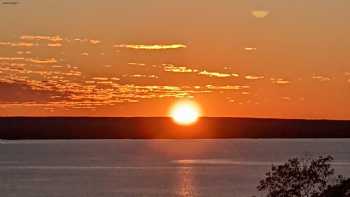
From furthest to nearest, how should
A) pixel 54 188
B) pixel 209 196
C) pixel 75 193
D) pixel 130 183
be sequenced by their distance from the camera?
1. pixel 130 183
2. pixel 54 188
3. pixel 75 193
4. pixel 209 196

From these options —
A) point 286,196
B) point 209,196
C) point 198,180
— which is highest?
point 198,180

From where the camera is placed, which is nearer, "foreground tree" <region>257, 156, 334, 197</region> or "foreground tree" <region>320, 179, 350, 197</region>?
"foreground tree" <region>257, 156, 334, 197</region>

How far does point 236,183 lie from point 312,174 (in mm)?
120566

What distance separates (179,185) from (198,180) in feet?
43.7

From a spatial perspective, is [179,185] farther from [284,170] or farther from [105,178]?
[284,170]

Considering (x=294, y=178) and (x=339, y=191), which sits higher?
(x=294, y=178)

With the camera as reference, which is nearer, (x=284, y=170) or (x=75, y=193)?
(x=284, y=170)

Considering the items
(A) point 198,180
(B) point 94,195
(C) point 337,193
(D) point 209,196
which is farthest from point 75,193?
(C) point 337,193

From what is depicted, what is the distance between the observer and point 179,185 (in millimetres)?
170500

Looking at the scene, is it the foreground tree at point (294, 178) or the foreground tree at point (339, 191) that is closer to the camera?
the foreground tree at point (294, 178)

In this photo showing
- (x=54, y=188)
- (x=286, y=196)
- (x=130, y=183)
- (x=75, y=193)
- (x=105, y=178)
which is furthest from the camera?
(x=105, y=178)

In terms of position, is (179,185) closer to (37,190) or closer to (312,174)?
(37,190)

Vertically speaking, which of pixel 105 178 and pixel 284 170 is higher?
pixel 105 178

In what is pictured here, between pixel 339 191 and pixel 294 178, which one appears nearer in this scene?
pixel 294 178
